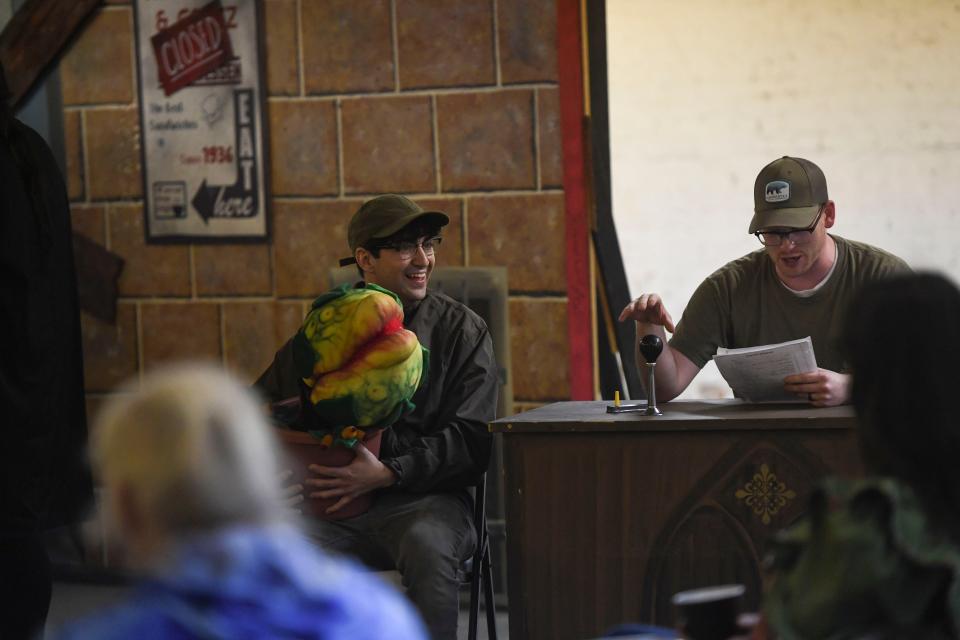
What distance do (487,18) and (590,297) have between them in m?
1.02

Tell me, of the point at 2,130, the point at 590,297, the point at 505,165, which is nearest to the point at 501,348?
the point at 590,297

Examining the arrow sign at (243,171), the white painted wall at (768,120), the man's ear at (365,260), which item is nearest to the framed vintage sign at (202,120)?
the arrow sign at (243,171)

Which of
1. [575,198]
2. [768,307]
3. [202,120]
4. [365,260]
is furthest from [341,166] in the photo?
[768,307]

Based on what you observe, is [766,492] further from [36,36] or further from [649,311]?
[36,36]

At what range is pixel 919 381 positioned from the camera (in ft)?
4.56

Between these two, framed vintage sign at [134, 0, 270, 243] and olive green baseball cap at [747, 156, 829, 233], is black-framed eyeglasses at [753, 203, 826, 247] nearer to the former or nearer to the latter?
olive green baseball cap at [747, 156, 829, 233]

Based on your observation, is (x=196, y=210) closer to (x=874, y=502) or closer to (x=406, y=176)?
(x=406, y=176)

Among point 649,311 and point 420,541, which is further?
point 649,311

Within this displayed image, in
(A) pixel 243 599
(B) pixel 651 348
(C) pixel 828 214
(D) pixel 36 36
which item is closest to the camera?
(A) pixel 243 599

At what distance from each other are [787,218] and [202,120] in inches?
91.0

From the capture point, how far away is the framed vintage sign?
4406mm

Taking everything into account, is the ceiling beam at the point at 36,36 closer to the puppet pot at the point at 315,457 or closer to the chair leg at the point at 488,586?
the puppet pot at the point at 315,457

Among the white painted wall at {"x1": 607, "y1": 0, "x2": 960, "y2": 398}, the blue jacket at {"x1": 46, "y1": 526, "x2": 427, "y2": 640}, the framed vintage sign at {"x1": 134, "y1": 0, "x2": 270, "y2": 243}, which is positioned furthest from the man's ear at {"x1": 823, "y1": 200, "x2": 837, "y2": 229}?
the blue jacket at {"x1": 46, "y1": 526, "x2": 427, "y2": 640}

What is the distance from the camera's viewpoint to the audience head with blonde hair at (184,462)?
115 cm
